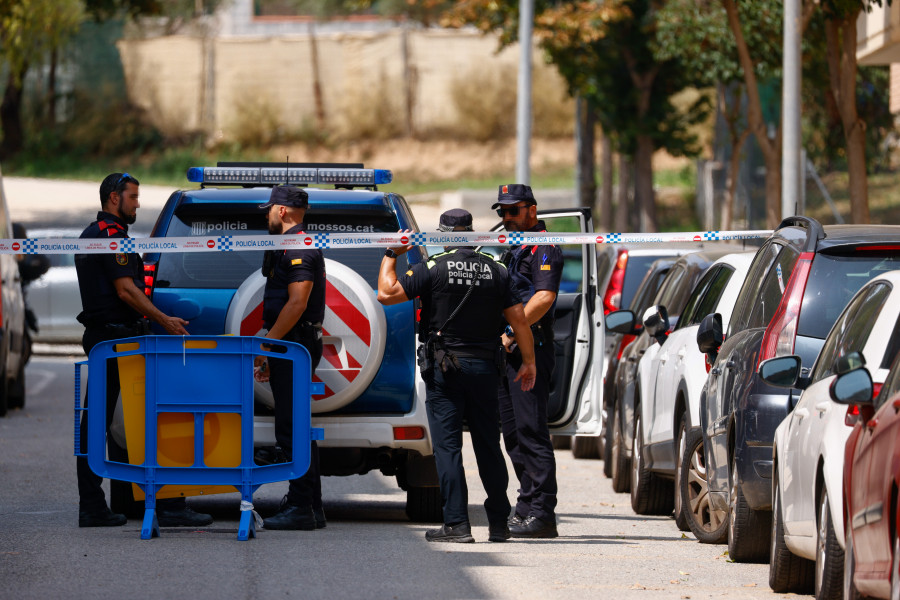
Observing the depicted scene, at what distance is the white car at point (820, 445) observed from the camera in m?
6.38

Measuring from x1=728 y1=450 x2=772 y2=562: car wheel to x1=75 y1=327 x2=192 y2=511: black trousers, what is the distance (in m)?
3.16

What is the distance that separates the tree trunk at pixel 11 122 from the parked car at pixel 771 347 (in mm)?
45754

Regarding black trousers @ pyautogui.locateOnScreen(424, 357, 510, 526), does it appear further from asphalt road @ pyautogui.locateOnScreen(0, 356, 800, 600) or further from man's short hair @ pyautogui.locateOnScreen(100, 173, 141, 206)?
man's short hair @ pyautogui.locateOnScreen(100, 173, 141, 206)

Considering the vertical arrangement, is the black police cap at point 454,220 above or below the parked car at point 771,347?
above

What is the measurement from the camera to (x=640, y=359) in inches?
458

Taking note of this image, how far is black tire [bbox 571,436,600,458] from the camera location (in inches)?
581

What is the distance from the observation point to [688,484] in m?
9.45

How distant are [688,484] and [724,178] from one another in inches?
1084

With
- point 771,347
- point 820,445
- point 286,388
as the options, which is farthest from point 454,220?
point 820,445

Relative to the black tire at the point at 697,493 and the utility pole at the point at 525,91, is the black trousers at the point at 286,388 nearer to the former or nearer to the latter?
the black tire at the point at 697,493

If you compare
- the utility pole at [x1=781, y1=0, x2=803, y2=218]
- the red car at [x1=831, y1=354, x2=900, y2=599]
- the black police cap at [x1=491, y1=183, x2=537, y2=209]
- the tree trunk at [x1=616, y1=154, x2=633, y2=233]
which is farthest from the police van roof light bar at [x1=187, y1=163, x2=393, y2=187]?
the tree trunk at [x1=616, y1=154, x2=633, y2=233]

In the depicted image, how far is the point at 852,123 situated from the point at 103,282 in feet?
37.6

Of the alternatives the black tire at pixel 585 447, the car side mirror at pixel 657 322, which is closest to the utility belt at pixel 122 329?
the car side mirror at pixel 657 322

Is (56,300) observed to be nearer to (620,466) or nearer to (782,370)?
(620,466)
